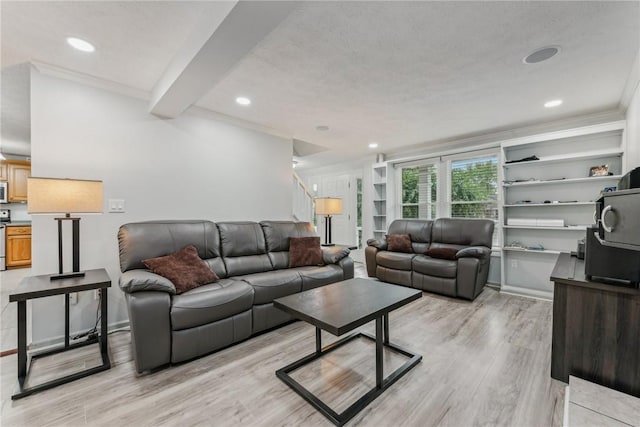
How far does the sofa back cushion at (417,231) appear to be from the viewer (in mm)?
4637

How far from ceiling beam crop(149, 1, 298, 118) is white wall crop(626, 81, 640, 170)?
3.29m

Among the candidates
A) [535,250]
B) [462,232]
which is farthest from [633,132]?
[462,232]

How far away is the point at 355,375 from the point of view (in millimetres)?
1967

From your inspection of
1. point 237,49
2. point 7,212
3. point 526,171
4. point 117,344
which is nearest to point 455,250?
point 526,171

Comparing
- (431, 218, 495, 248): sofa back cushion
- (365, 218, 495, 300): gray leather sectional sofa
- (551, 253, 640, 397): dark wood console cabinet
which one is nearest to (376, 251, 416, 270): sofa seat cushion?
(365, 218, 495, 300): gray leather sectional sofa

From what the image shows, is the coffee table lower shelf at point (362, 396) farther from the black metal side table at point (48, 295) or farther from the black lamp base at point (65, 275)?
the black lamp base at point (65, 275)

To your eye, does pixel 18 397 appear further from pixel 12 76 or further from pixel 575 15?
pixel 575 15

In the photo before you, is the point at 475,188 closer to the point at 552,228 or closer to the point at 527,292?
the point at 552,228

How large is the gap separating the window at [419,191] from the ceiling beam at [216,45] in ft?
13.7

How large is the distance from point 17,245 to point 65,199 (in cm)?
526

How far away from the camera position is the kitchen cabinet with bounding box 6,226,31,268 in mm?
5332

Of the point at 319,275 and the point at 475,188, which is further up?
the point at 475,188

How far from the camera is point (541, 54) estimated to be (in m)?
2.17

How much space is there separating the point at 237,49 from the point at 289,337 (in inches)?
95.0
